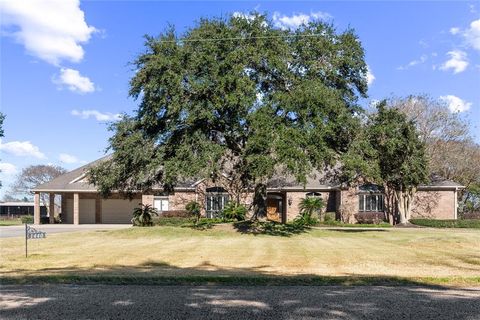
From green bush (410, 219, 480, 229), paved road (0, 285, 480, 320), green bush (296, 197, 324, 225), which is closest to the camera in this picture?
paved road (0, 285, 480, 320)

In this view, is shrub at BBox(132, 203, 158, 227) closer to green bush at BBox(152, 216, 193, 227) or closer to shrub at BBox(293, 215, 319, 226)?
green bush at BBox(152, 216, 193, 227)

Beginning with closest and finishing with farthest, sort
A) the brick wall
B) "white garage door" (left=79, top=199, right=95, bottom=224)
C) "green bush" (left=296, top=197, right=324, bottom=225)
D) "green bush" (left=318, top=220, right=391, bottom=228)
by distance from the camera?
"green bush" (left=318, top=220, right=391, bottom=228) → "green bush" (left=296, top=197, right=324, bottom=225) → the brick wall → "white garage door" (left=79, top=199, right=95, bottom=224)

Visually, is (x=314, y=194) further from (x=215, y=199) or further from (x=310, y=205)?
(x=215, y=199)

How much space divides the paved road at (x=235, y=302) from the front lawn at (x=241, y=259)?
1.55m

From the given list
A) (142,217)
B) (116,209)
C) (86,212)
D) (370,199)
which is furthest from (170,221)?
(370,199)

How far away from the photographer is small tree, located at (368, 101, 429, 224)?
85.4 ft

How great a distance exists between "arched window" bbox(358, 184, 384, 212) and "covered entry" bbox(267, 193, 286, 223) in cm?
657

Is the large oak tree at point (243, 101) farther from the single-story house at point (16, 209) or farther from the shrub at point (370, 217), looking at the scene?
the single-story house at point (16, 209)

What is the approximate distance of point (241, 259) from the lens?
15.5 meters

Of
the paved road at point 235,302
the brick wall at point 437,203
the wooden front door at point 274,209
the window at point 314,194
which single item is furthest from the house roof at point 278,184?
the paved road at point 235,302

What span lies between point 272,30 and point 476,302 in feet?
65.6

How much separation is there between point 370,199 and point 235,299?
36.3 m

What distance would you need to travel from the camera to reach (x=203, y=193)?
1661 inches

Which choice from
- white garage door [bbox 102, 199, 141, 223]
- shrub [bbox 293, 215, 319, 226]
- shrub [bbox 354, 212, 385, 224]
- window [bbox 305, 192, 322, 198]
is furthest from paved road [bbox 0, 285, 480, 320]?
white garage door [bbox 102, 199, 141, 223]
